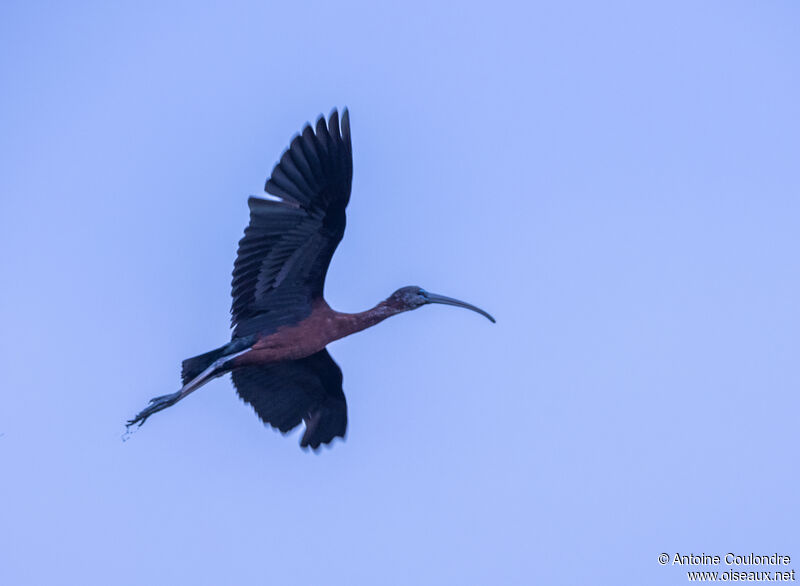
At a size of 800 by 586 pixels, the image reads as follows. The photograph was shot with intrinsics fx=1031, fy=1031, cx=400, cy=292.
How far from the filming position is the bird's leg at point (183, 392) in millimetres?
11891

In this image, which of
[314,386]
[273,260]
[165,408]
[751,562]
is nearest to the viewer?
[165,408]

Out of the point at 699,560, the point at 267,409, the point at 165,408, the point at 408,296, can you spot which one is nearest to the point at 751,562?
the point at 699,560

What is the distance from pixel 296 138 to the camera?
12109mm

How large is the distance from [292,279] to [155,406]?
92.4 inches

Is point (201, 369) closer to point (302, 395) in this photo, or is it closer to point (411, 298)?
point (302, 395)

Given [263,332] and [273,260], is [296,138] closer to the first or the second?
[273,260]

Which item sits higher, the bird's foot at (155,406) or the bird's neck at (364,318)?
the bird's neck at (364,318)

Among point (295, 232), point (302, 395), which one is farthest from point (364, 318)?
point (302, 395)

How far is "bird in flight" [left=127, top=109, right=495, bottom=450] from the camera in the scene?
1215 centimetres

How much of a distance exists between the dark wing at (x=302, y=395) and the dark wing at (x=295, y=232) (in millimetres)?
1313

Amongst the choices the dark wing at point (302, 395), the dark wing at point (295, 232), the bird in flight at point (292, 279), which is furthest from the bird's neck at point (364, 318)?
the dark wing at point (302, 395)

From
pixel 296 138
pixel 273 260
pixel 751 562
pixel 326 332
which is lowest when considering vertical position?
pixel 751 562

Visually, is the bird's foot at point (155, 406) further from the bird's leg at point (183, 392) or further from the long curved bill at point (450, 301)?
the long curved bill at point (450, 301)

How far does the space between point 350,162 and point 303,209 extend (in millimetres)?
837
